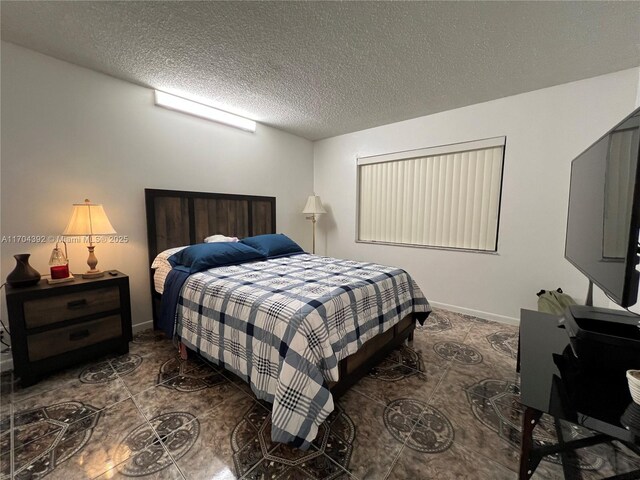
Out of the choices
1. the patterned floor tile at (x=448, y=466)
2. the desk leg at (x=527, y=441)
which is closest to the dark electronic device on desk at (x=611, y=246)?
the desk leg at (x=527, y=441)

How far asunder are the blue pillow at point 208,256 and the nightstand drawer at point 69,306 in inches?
21.1

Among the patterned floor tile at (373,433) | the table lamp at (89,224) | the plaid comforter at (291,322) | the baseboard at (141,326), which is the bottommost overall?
the patterned floor tile at (373,433)

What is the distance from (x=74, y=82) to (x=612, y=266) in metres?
3.72

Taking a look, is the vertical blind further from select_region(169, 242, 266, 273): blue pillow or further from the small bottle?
the small bottle

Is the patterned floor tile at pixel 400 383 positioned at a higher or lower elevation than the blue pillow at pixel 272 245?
lower

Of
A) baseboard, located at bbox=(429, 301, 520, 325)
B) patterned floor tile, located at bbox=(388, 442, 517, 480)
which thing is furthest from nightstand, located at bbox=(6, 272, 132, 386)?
baseboard, located at bbox=(429, 301, 520, 325)

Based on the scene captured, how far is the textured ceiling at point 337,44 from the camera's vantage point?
5.42 ft

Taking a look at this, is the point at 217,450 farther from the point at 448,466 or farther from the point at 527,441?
the point at 527,441

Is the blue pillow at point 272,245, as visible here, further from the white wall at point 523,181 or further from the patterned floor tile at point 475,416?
the patterned floor tile at point 475,416

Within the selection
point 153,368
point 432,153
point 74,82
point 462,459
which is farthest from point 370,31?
point 153,368

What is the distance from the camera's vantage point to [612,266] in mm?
973

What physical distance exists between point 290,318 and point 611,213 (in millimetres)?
1465

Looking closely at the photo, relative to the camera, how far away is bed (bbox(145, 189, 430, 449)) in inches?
52.1

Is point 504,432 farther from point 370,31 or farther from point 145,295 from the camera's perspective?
point 145,295
